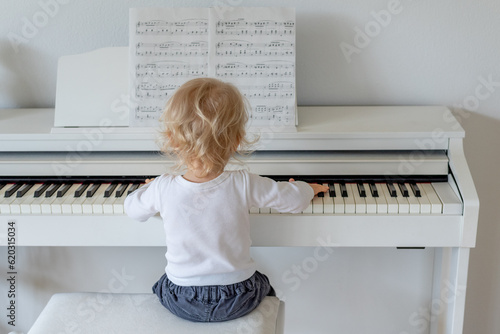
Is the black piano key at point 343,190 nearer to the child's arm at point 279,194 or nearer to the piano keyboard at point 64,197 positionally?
the child's arm at point 279,194

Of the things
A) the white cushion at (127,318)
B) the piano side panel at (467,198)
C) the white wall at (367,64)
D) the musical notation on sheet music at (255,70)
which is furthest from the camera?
the white wall at (367,64)

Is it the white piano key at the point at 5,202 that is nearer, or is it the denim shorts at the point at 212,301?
the denim shorts at the point at 212,301

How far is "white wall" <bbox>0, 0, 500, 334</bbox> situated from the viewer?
7.35 feet

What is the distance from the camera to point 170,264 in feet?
5.76

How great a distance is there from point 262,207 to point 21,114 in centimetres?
96

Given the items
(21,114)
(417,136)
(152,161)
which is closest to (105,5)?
(21,114)

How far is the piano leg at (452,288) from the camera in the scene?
1.94 metres

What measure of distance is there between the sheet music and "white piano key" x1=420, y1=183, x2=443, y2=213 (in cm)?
44

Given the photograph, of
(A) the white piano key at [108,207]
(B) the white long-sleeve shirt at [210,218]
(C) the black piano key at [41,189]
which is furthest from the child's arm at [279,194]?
(C) the black piano key at [41,189]

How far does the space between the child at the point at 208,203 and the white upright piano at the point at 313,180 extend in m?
0.15

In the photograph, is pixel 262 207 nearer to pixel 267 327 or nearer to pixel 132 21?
pixel 267 327

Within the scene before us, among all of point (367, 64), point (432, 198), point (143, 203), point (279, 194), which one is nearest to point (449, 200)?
point (432, 198)

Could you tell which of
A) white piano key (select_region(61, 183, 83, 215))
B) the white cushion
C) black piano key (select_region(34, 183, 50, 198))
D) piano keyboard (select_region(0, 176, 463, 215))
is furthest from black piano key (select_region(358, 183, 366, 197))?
black piano key (select_region(34, 183, 50, 198))

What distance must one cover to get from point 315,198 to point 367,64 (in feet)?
2.04
